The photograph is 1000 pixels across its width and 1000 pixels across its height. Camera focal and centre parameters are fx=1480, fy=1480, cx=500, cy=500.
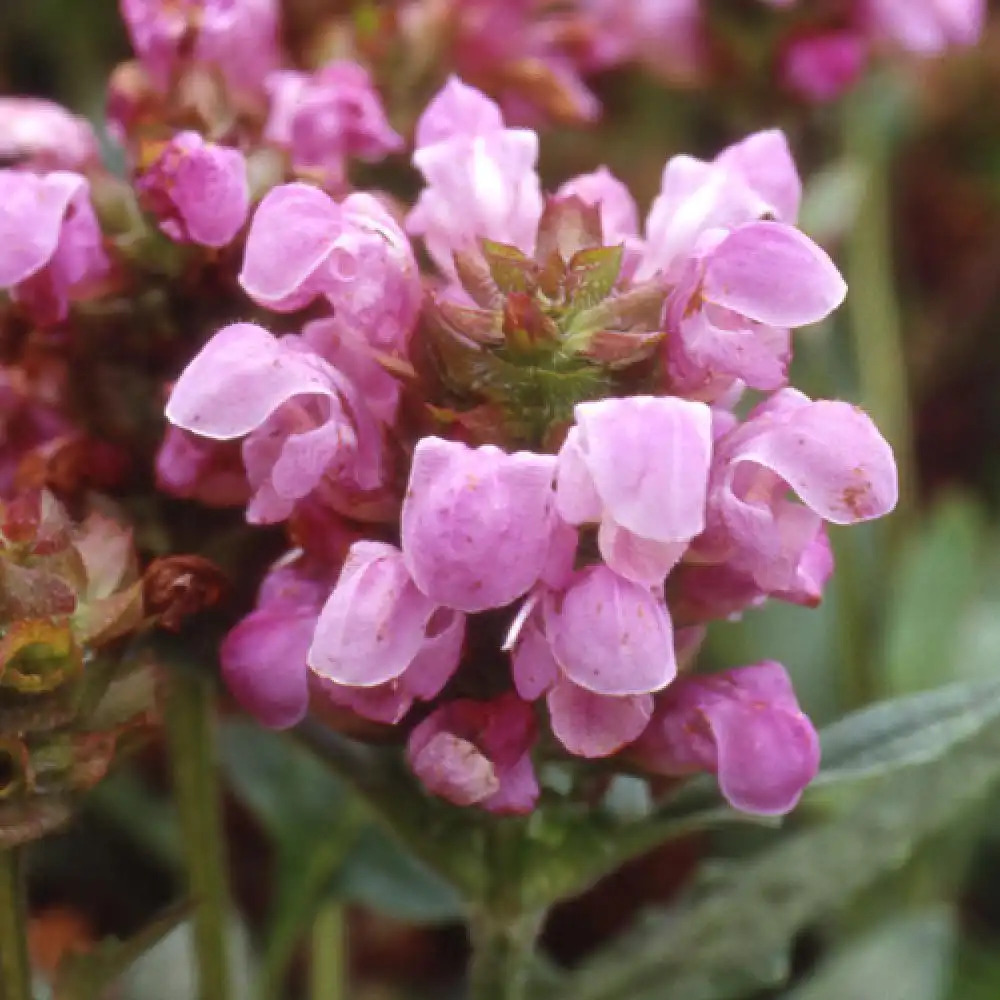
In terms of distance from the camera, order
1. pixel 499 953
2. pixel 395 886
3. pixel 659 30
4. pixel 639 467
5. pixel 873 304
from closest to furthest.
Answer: pixel 639 467 < pixel 499 953 < pixel 395 886 < pixel 659 30 < pixel 873 304

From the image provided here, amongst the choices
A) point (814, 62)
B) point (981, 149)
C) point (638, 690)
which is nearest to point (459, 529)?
point (638, 690)

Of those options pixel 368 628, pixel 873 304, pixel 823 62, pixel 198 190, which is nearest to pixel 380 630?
pixel 368 628

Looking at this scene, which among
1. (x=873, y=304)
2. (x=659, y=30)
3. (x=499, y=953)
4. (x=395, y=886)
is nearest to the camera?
(x=499, y=953)

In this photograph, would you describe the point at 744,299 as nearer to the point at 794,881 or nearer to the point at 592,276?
the point at 592,276

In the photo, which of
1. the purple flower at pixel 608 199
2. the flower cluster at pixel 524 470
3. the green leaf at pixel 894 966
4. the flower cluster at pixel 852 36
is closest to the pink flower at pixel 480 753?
the flower cluster at pixel 524 470

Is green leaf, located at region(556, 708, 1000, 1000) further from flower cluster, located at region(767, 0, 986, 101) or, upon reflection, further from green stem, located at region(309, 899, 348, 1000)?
flower cluster, located at region(767, 0, 986, 101)

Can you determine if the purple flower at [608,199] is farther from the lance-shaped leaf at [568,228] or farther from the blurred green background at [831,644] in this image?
the blurred green background at [831,644]

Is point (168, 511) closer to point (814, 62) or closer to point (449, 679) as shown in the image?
point (449, 679)
